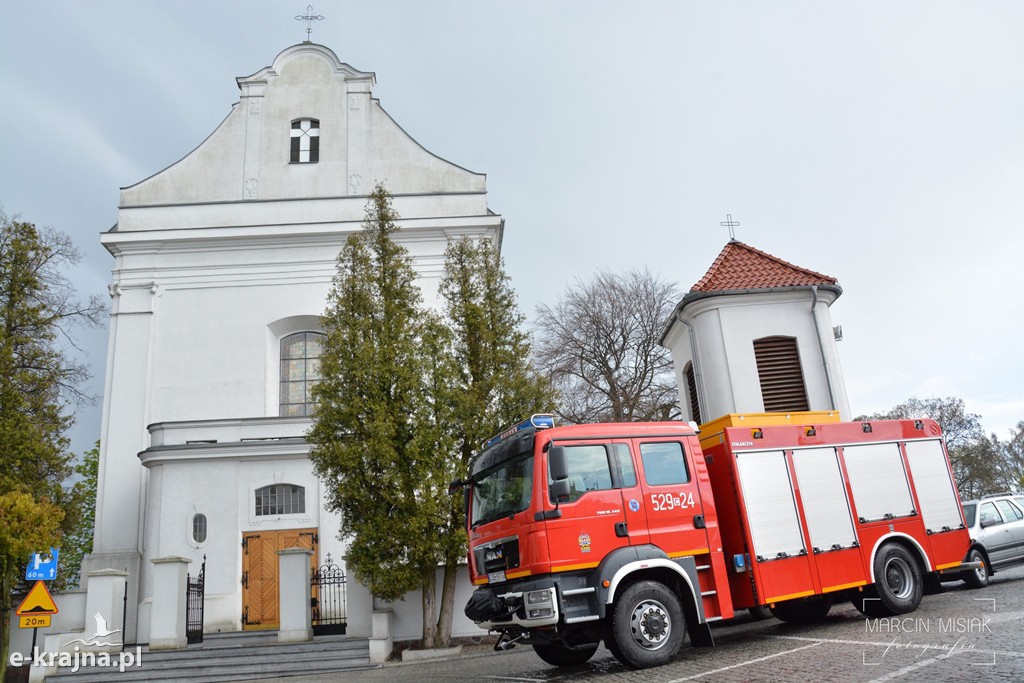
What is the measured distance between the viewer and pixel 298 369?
2369 centimetres

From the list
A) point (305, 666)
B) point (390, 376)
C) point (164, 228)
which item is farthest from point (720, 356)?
point (164, 228)

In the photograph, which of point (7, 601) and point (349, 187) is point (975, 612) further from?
point (349, 187)

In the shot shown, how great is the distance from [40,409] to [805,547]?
674 inches

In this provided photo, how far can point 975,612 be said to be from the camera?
9633 millimetres

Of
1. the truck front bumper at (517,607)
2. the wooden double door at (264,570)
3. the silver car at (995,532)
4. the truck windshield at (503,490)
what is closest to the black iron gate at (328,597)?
the wooden double door at (264,570)

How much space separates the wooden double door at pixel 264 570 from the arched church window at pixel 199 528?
98 cm

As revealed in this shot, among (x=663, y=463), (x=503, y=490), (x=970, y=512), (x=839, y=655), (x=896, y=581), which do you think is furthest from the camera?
(x=970, y=512)

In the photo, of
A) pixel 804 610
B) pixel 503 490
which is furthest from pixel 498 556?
pixel 804 610

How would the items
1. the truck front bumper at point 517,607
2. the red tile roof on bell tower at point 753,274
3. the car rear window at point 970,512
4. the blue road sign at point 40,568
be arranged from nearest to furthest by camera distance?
the truck front bumper at point 517,607 < the blue road sign at point 40,568 < the car rear window at point 970,512 < the red tile roof on bell tower at point 753,274

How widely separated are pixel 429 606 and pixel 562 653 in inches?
196

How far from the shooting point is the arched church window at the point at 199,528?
18375mm

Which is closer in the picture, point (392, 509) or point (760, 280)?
point (392, 509)

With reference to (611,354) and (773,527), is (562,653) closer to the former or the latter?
(773,527)

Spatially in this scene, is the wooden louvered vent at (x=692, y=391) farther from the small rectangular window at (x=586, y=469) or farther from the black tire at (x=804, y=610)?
the small rectangular window at (x=586, y=469)
